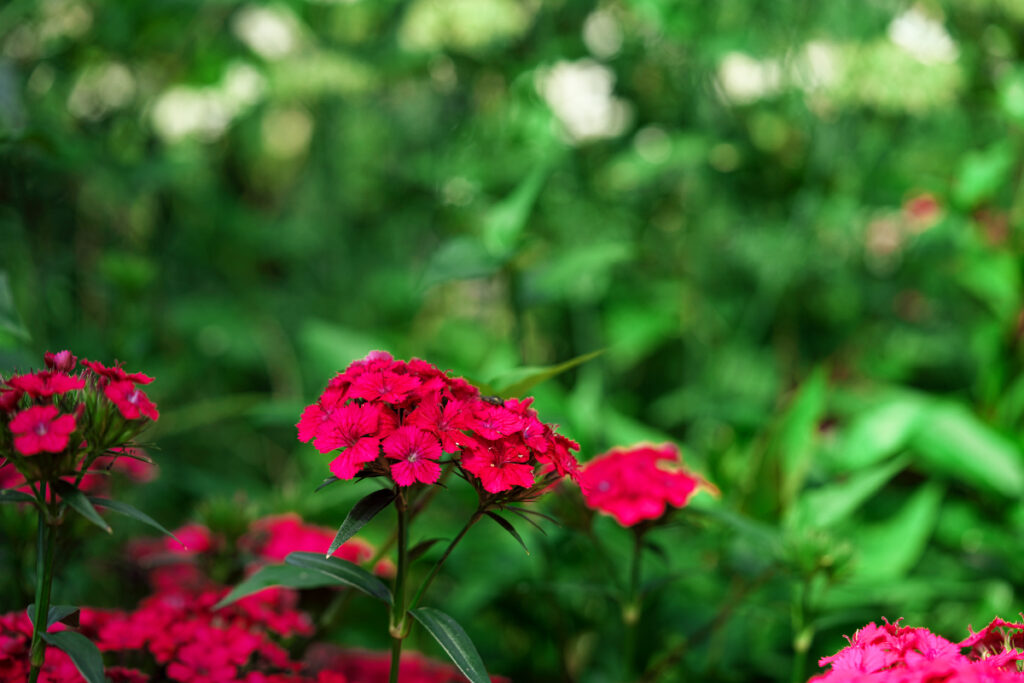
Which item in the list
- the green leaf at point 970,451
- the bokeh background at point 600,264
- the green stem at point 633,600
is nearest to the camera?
the green stem at point 633,600

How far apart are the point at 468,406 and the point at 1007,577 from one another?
1040 mm

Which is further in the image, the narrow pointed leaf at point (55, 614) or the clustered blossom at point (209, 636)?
the clustered blossom at point (209, 636)

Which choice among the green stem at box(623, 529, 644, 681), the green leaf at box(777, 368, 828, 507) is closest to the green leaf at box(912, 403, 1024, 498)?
the green leaf at box(777, 368, 828, 507)

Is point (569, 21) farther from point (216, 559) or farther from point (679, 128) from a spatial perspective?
point (216, 559)

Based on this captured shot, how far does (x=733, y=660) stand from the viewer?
1189mm

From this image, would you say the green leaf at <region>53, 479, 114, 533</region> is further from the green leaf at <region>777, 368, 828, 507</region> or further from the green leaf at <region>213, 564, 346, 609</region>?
the green leaf at <region>777, 368, 828, 507</region>

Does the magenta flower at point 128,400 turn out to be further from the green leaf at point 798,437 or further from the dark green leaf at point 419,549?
the green leaf at point 798,437

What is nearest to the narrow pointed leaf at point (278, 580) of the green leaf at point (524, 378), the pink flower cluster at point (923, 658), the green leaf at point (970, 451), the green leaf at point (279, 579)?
the green leaf at point (279, 579)

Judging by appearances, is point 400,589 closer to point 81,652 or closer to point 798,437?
point 81,652

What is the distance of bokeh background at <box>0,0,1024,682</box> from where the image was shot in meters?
1.22

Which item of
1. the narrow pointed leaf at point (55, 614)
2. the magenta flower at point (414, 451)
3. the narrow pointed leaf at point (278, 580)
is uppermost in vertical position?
the magenta flower at point (414, 451)

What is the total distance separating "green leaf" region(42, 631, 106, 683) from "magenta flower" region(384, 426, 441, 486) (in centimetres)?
23

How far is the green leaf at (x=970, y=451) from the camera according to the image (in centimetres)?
136

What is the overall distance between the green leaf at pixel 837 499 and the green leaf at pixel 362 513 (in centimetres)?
68
